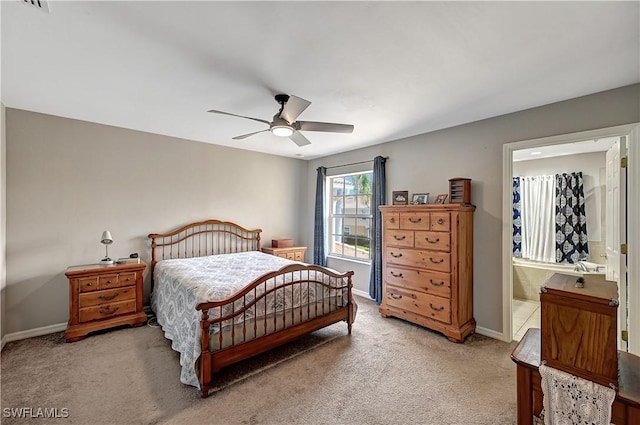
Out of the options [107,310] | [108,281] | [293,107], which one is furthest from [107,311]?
[293,107]

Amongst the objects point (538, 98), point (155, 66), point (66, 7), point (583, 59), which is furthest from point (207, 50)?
point (538, 98)

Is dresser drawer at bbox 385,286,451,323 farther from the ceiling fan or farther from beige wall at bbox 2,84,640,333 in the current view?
the ceiling fan

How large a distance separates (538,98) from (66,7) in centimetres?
386

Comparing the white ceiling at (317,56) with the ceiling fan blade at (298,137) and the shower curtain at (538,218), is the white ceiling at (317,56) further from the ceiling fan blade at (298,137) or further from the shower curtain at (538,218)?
the shower curtain at (538,218)

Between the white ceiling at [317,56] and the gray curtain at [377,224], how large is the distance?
1.29 metres

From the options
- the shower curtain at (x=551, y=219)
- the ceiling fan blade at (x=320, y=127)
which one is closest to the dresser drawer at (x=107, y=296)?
the ceiling fan blade at (x=320, y=127)

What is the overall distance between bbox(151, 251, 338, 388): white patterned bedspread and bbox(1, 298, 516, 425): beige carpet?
25cm

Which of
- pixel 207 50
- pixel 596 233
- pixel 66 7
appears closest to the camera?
pixel 66 7

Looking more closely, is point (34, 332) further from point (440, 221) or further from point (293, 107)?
point (440, 221)

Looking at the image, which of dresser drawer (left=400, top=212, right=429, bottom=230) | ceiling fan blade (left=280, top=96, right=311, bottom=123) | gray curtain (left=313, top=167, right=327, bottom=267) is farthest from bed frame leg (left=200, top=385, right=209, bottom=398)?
gray curtain (left=313, top=167, right=327, bottom=267)

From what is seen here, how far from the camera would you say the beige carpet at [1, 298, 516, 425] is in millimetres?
1994

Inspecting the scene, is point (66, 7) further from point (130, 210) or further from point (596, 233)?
point (596, 233)

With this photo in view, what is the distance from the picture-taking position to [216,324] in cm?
230

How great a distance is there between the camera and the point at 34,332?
10.7ft
